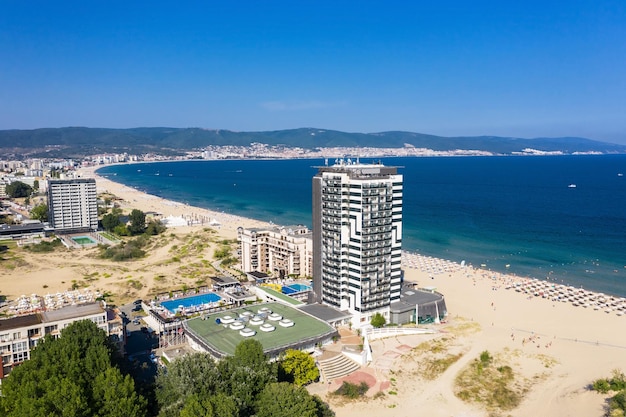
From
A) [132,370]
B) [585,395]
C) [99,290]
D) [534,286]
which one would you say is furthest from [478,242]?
[132,370]

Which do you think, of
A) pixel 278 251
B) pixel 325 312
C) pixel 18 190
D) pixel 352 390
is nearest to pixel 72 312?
pixel 325 312

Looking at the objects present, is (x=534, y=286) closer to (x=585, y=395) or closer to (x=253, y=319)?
(x=585, y=395)

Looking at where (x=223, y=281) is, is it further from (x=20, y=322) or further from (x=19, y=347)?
(x=19, y=347)

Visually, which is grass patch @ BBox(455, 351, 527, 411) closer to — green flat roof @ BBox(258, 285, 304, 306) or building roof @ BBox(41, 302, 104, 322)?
green flat roof @ BBox(258, 285, 304, 306)

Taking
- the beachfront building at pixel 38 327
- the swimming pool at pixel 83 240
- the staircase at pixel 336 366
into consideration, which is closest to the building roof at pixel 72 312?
the beachfront building at pixel 38 327

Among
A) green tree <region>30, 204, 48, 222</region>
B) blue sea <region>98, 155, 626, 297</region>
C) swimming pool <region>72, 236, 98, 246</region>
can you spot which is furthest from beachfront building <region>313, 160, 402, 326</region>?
green tree <region>30, 204, 48, 222</region>

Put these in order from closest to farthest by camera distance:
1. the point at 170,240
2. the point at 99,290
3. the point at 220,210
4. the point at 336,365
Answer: the point at 336,365, the point at 99,290, the point at 170,240, the point at 220,210

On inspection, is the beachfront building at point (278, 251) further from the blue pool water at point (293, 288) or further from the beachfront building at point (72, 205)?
the beachfront building at point (72, 205)
